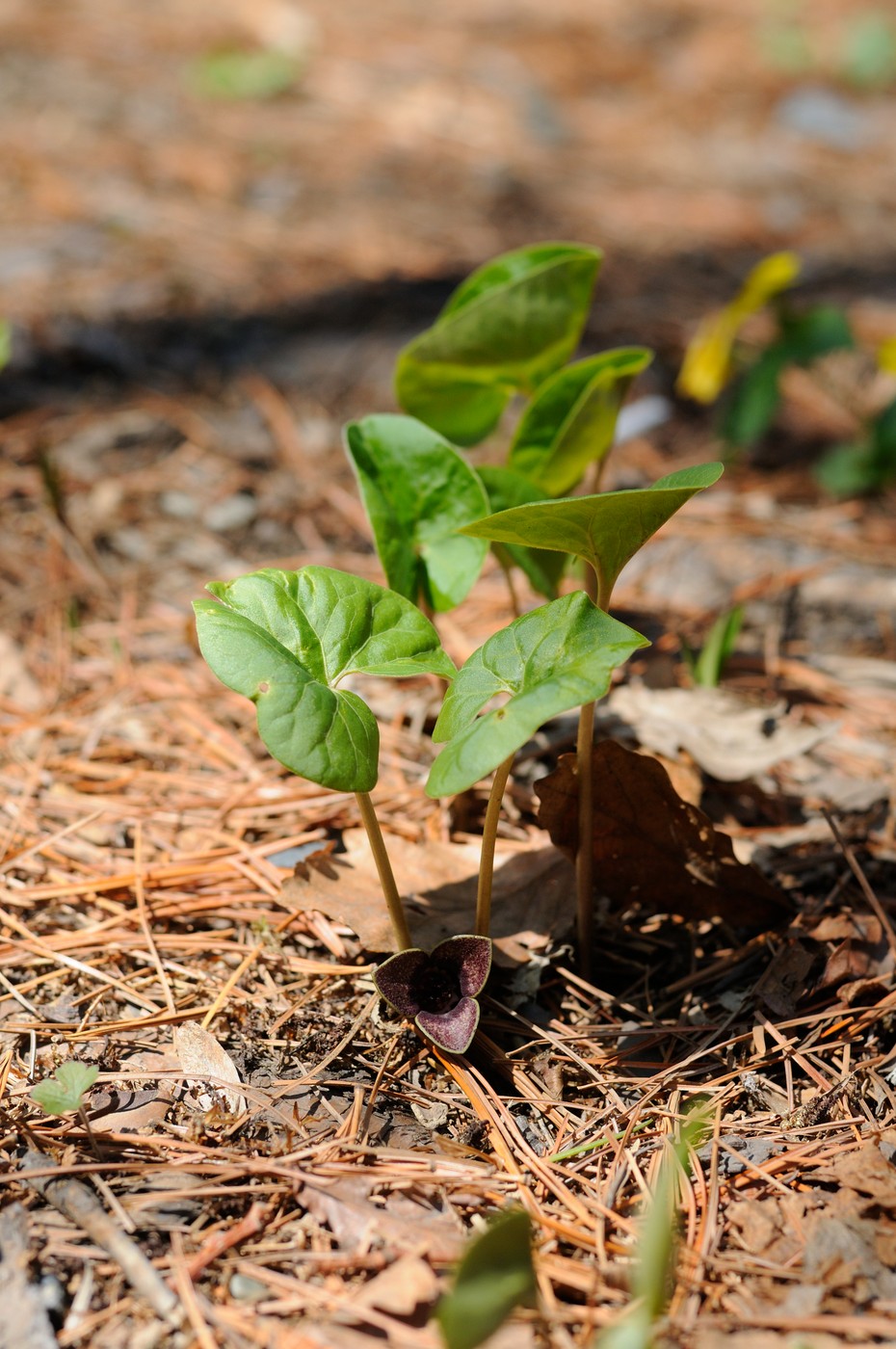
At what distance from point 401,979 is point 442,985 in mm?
67

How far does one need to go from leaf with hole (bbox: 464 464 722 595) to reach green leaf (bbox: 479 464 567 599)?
241 millimetres

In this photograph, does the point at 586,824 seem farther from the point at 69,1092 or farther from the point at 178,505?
the point at 178,505

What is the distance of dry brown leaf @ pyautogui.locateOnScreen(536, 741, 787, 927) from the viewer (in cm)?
157

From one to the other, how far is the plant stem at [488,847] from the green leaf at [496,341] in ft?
2.57

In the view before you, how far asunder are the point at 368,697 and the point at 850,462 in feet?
5.53

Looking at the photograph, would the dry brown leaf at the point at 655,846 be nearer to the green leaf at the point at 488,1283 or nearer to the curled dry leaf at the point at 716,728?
the curled dry leaf at the point at 716,728

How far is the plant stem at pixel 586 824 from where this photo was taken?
141cm

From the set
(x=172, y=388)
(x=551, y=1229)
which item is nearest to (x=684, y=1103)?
(x=551, y=1229)

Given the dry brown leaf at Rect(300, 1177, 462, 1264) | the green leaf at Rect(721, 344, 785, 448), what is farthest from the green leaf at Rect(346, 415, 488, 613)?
the green leaf at Rect(721, 344, 785, 448)

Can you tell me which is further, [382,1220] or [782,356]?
[782,356]

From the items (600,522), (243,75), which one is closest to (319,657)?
(600,522)

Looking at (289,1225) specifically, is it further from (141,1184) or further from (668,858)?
(668,858)

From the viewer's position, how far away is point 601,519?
4.00 feet

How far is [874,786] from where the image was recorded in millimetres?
1944
